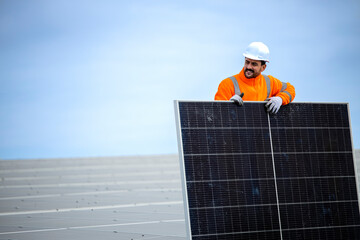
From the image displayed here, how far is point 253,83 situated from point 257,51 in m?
0.40

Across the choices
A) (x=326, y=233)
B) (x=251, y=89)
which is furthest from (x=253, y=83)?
(x=326, y=233)

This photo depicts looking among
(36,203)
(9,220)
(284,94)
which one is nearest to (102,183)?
(36,203)

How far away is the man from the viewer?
259 inches

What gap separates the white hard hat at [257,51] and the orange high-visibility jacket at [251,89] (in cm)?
23

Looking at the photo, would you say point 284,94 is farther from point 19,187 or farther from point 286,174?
point 19,187

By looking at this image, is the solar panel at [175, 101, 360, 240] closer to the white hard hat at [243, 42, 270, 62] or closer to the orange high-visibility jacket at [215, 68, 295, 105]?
the orange high-visibility jacket at [215, 68, 295, 105]

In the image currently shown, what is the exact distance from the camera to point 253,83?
6.76m

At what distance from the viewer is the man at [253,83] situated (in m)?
6.58

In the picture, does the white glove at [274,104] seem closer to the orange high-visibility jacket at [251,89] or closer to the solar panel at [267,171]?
the solar panel at [267,171]

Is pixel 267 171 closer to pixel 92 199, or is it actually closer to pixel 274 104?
pixel 274 104

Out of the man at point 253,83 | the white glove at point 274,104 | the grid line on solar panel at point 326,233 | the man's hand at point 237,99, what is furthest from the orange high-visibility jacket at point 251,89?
the grid line on solar panel at point 326,233

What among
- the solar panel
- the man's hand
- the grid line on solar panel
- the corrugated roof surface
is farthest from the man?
the corrugated roof surface

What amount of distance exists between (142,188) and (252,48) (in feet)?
29.9

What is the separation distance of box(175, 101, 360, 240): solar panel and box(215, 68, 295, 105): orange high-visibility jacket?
0.97ft
